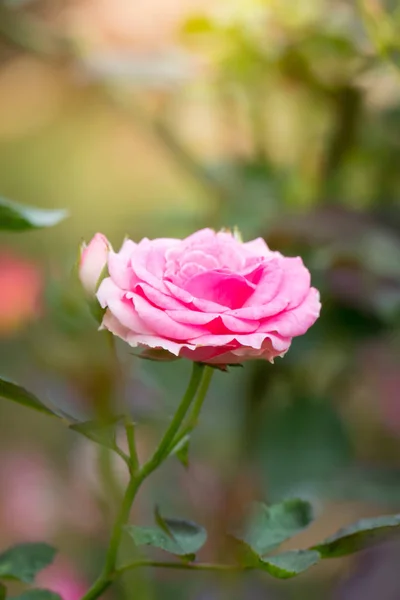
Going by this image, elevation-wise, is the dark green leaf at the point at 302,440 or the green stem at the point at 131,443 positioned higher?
the dark green leaf at the point at 302,440

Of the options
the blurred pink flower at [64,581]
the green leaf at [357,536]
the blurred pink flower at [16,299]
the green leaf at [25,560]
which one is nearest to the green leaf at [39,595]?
the green leaf at [25,560]

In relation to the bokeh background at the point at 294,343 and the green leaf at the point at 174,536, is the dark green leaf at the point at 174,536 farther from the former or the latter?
the bokeh background at the point at 294,343

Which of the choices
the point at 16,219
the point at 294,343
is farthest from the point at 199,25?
the point at 16,219

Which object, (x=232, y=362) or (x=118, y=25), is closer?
(x=232, y=362)

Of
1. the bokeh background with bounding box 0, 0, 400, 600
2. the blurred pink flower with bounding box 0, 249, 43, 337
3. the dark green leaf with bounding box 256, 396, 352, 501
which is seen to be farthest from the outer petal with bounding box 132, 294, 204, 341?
the blurred pink flower with bounding box 0, 249, 43, 337

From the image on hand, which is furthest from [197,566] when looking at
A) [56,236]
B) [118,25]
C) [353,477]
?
[118,25]

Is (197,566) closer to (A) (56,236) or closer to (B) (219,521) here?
(B) (219,521)

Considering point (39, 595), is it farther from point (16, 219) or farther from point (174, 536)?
point (16, 219)

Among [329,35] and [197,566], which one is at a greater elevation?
[329,35]
